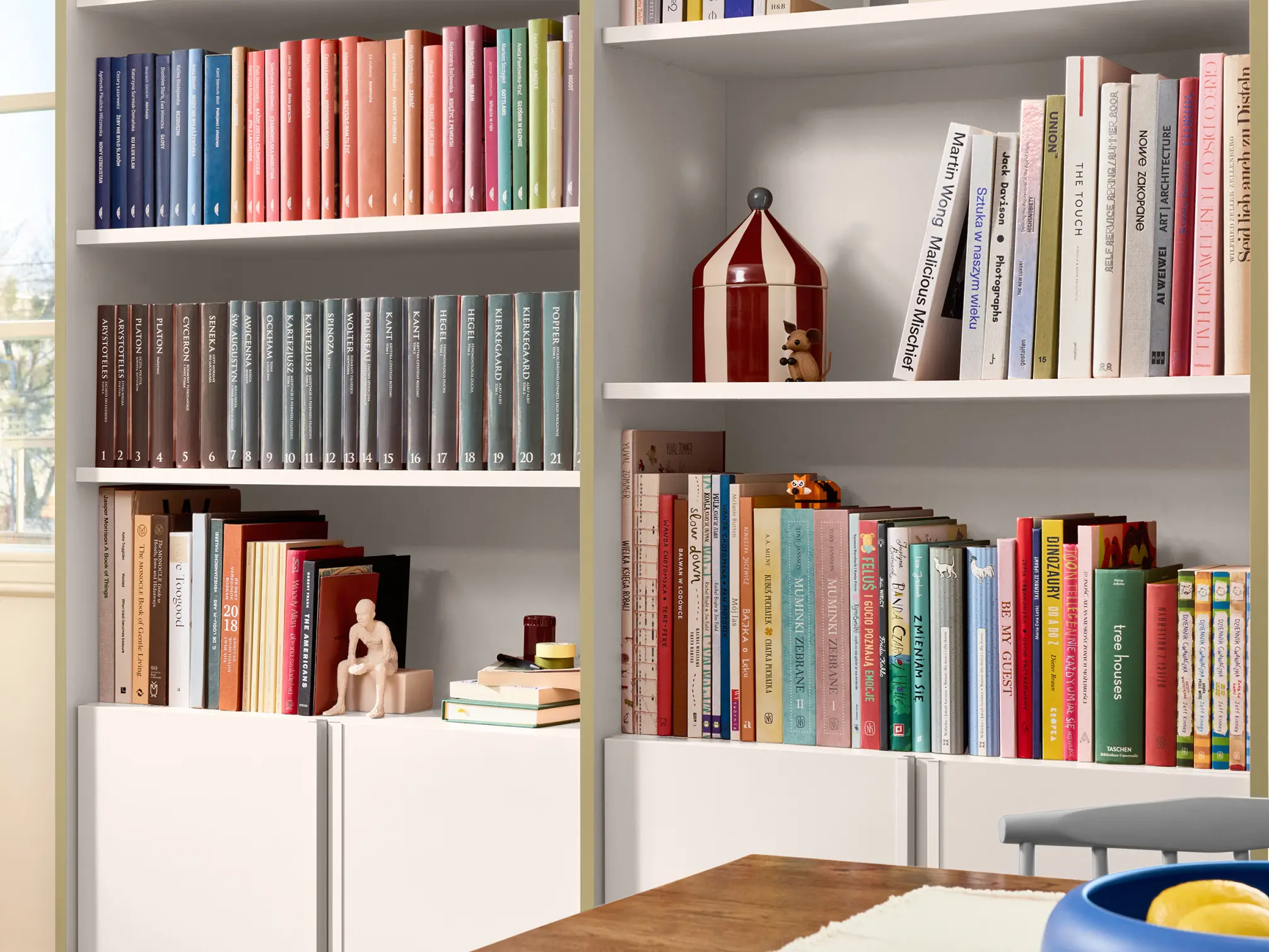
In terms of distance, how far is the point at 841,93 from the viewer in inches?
85.9

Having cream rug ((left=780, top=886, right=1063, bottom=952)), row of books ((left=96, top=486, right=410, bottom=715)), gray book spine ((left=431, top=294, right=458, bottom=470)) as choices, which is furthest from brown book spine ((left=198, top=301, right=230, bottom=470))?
cream rug ((left=780, top=886, right=1063, bottom=952))

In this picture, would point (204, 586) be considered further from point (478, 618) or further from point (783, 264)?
point (783, 264)

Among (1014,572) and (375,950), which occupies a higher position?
(1014,572)

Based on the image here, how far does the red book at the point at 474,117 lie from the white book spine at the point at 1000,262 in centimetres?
67

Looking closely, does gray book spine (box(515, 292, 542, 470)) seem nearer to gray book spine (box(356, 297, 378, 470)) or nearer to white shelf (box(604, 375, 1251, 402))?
white shelf (box(604, 375, 1251, 402))

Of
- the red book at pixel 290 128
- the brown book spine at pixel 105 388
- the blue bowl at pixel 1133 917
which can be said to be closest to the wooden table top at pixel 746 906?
the blue bowl at pixel 1133 917

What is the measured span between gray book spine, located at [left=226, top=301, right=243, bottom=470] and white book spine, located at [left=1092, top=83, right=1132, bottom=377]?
3.85 ft

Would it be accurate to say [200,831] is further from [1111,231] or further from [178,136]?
[1111,231]

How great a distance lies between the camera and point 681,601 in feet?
6.43

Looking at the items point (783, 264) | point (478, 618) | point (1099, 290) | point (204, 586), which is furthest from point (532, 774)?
point (1099, 290)

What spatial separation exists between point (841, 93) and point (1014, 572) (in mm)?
775

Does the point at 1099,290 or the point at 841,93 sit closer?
the point at 1099,290

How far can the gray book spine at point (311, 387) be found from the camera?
2.16 metres

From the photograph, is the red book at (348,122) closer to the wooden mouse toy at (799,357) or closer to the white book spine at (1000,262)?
the wooden mouse toy at (799,357)
